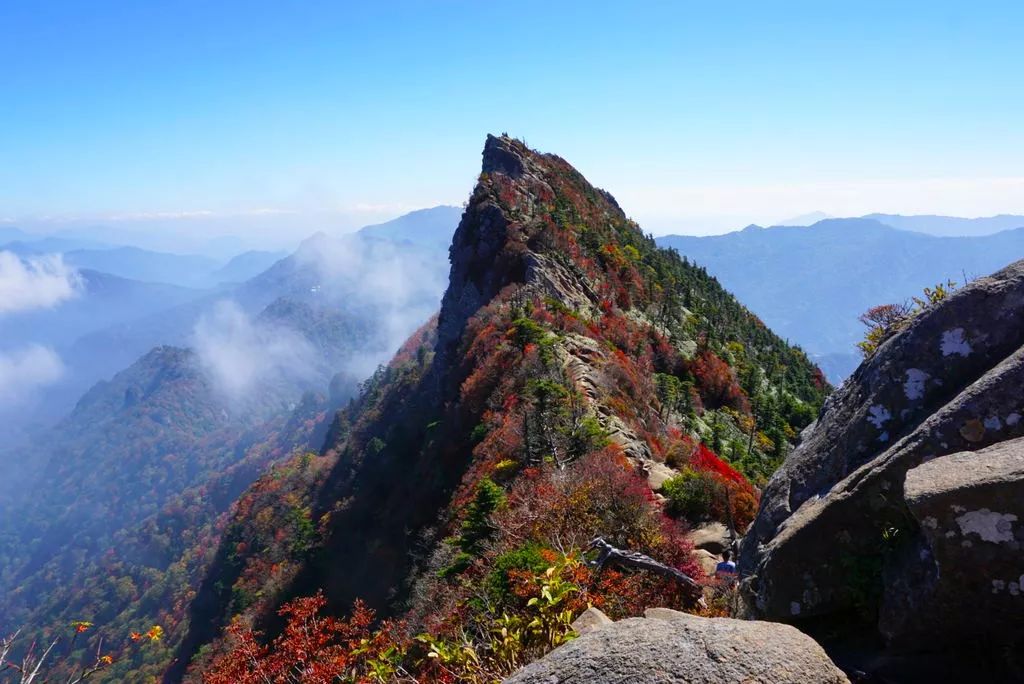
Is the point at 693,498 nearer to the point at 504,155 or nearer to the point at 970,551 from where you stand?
the point at 970,551

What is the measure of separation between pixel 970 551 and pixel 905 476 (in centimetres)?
112

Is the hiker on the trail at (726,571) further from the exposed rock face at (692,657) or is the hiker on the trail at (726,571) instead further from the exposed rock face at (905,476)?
the exposed rock face at (692,657)

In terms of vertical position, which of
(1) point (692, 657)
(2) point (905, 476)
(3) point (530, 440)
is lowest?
(3) point (530, 440)

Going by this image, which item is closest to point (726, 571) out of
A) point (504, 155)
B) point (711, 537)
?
point (711, 537)

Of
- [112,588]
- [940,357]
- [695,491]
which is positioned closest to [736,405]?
[695,491]

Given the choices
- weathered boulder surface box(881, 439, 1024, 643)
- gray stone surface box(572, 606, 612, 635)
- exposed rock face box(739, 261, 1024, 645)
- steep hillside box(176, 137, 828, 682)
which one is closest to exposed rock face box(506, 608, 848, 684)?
weathered boulder surface box(881, 439, 1024, 643)

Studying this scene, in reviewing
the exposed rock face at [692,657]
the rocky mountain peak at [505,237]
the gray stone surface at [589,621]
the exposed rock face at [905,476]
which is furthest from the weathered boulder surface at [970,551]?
the rocky mountain peak at [505,237]

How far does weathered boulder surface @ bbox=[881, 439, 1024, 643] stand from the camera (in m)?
4.59

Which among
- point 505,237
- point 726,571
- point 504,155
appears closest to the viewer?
point 726,571

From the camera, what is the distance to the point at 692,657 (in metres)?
4.61

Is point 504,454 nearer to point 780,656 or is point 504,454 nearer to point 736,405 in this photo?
point 780,656

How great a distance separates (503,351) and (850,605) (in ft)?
103

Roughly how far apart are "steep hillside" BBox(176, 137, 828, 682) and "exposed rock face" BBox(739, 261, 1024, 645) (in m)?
3.85

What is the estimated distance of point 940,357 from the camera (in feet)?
22.7
